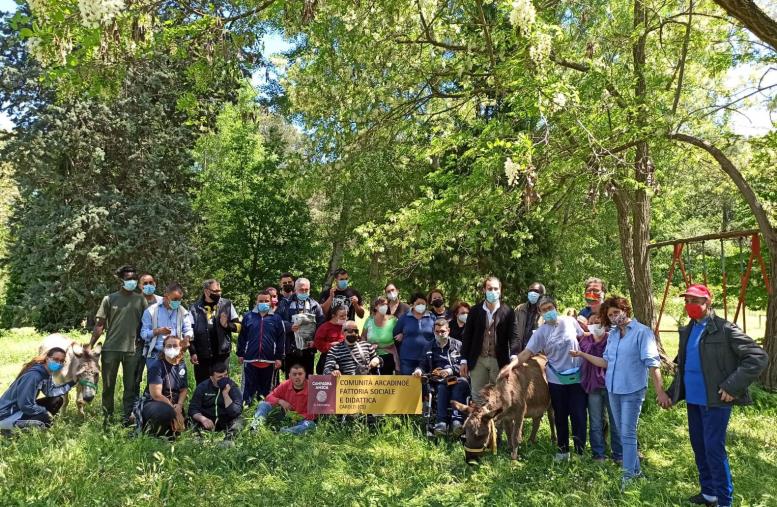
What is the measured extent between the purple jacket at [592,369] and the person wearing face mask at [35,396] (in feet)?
21.6

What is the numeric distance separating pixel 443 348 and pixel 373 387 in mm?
1091

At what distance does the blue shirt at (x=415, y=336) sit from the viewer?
841cm

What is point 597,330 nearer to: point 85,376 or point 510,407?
point 510,407

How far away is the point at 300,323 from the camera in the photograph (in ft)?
30.0

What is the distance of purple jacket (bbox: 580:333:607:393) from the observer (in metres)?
6.82

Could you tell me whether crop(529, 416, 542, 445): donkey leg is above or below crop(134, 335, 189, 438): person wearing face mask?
below

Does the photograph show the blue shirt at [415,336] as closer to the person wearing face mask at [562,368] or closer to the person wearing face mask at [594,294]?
the person wearing face mask at [562,368]

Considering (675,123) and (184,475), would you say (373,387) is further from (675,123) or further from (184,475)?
(675,123)

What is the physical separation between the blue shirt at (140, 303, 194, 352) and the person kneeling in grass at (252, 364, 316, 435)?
57.1 inches

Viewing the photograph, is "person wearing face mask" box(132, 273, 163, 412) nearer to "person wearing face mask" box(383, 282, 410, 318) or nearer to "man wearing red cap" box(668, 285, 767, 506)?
"person wearing face mask" box(383, 282, 410, 318)

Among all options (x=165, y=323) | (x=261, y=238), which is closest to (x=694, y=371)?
(x=165, y=323)

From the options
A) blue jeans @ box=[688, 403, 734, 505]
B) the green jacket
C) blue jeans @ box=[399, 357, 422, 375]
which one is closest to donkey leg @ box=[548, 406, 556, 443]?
blue jeans @ box=[399, 357, 422, 375]

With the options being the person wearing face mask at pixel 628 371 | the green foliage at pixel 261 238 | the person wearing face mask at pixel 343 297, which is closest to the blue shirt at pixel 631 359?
the person wearing face mask at pixel 628 371

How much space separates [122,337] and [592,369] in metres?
6.15
